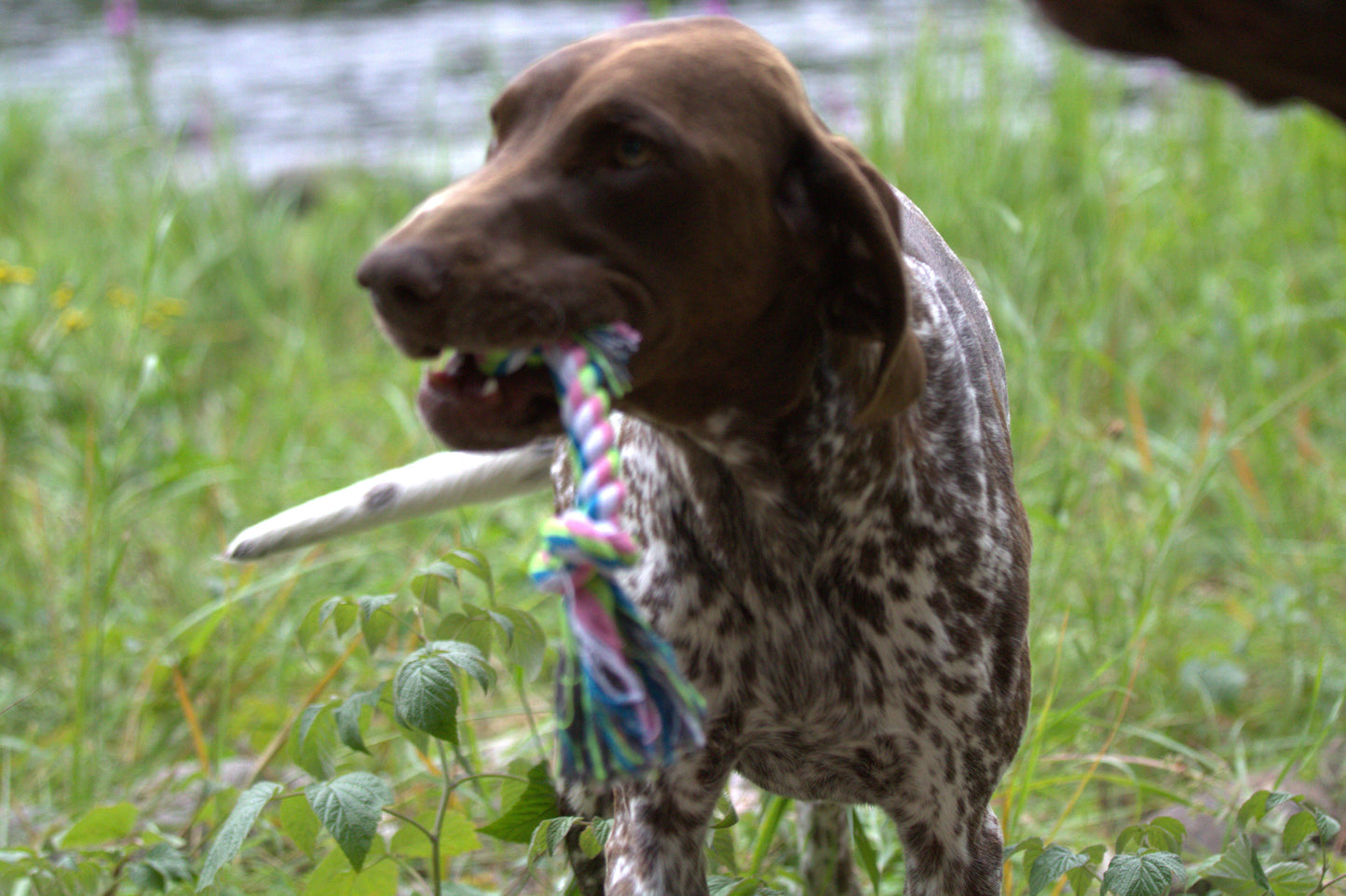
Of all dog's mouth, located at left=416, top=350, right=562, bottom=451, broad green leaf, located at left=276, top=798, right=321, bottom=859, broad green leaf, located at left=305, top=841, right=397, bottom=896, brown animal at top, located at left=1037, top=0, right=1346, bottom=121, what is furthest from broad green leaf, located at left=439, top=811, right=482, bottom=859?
brown animal at top, located at left=1037, top=0, right=1346, bottom=121

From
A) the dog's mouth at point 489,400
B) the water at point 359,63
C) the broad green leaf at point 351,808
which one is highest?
the dog's mouth at point 489,400

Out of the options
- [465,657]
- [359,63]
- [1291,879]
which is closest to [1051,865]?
[1291,879]

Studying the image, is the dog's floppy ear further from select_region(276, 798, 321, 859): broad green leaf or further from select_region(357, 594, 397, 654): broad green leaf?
select_region(276, 798, 321, 859): broad green leaf

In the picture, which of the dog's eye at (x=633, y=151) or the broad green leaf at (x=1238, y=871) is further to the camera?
the broad green leaf at (x=1238, y=871)

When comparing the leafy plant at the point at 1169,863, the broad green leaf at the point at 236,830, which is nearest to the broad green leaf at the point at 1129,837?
the leafy plant at the point at 1169,863

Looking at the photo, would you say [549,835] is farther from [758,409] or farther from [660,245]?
[660,245]

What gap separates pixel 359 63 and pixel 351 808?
10.5 m

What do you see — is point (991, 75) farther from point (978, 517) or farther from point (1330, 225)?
point (978, 517)

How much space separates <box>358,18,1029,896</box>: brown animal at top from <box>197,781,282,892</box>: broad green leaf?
0.51 metres

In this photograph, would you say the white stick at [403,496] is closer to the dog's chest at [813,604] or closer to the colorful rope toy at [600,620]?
the dog's chest at [813,604]

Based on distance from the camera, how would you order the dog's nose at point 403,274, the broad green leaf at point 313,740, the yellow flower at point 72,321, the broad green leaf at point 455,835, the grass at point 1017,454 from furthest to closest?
the yellow flower at point 72,321
the grass at point 1017,454
the broad green leaf at point 455,835
the broad green leaf at point 313,740
the dog's nose at point 403,274

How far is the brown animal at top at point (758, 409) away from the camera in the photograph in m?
1.61

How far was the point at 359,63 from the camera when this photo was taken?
459 inches

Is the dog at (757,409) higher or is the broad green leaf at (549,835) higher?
the dog at (757,409)
